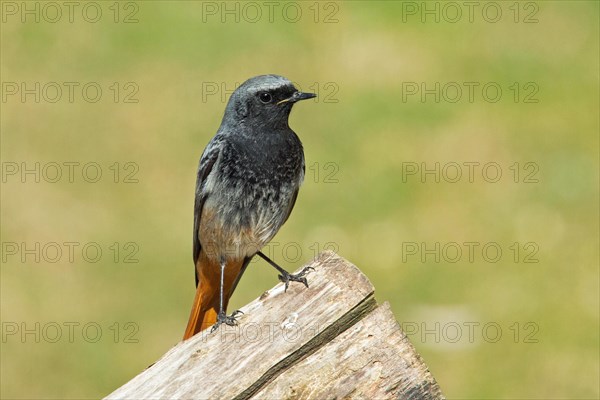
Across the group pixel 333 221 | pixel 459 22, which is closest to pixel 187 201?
pixel 333 221

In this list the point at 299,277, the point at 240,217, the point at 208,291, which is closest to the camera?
the point at 299,277

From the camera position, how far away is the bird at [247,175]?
5730 millimetres

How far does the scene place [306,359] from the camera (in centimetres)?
408

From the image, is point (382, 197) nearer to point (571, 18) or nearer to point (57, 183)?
point (57, 183)

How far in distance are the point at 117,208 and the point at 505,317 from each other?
3.45 m

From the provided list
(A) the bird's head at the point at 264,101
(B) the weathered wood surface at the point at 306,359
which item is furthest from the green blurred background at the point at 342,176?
(B) the weathered wood surface at the point at 306,359

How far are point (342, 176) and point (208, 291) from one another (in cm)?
444

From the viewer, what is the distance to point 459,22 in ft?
42.1

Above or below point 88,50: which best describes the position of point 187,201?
below

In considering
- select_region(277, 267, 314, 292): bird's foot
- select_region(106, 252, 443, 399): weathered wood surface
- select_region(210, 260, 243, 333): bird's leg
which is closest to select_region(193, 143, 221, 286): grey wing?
select_region(210, 260, 243, 333): bird's leg

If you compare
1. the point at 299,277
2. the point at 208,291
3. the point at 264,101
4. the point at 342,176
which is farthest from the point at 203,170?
the point at 342,176

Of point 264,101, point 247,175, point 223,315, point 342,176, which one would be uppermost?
point 342,176

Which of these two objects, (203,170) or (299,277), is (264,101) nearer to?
(203,170)

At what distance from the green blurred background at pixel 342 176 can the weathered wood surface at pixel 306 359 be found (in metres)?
4.35
